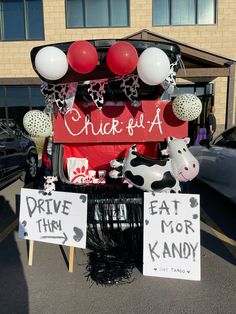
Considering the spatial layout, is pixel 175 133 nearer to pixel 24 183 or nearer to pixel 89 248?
pixel 89 248

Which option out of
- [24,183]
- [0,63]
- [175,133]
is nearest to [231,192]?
[175,133]

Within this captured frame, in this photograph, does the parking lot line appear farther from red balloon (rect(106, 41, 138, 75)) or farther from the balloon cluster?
red balloon (rect(106, 41, 138, 75))

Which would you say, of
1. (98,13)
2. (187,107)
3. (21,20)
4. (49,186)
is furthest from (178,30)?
(49,186)

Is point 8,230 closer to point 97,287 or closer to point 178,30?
point 97,287

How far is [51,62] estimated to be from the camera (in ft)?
10.3

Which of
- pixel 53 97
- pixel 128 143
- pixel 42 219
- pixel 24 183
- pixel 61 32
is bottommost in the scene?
pixel 24 183

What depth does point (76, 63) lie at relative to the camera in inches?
123

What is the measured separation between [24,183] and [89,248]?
4.33 metres

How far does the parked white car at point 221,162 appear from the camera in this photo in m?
4.70

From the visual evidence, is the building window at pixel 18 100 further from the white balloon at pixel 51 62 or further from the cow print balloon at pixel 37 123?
the white balloon at pixel 51 62

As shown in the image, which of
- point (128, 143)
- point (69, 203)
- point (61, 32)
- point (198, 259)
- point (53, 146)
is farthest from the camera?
point (61, 32)

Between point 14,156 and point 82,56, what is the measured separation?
4.04m

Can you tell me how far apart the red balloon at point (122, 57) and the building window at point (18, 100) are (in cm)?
1198

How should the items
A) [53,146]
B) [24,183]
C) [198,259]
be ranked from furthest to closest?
[24,183] → [53,146] → [198,259]
